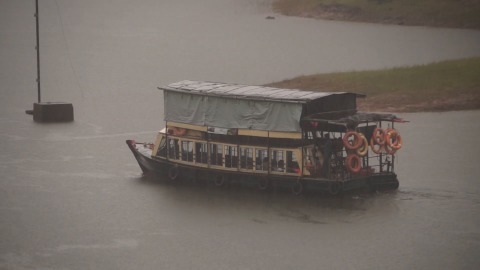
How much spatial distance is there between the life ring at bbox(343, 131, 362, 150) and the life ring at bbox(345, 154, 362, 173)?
415 millimetres

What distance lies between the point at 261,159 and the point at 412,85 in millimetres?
30359

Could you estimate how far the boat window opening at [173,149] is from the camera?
54156 millimetres

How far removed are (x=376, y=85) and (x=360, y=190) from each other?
96.5 feet

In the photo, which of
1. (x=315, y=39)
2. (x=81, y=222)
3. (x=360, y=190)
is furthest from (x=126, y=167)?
(x=315, y=39)

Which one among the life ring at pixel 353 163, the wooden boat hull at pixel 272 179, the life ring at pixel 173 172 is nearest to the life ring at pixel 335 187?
the wooden boat hull at pixel 272 179

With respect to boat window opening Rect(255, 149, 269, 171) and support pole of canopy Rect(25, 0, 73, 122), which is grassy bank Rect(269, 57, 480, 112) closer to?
support pole of canopy Rect(25, 0, 73, 122)

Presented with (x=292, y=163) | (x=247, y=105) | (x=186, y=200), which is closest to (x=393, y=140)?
(x=292, y=163)

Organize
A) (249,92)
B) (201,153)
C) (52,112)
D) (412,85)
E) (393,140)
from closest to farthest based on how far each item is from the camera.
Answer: (393,140), (249,92), (201,153), (52,112), (412,85)

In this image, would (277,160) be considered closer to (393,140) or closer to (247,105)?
(247,105)

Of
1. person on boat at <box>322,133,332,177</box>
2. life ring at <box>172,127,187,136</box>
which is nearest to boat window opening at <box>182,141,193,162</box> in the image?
life ring at <box>172,127,187,136</box>

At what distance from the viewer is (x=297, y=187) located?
5025cm

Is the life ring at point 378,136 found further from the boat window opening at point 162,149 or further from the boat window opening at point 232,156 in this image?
the boat window opening at point 162,149

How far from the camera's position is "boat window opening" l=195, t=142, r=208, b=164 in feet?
174

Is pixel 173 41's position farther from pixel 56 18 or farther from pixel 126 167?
pixel 126 167
